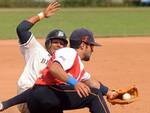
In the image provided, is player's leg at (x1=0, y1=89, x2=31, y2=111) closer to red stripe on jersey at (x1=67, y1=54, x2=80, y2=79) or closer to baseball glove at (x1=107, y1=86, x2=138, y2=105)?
red stripe on jersey at (x1=67, y1=54, x2=80, y2=79)

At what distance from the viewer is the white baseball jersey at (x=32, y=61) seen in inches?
258

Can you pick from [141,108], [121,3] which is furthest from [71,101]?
[121,3]

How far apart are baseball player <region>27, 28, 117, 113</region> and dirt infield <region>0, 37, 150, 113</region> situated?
9.93ft

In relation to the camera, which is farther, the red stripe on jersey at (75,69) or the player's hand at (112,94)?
the player's hand at (112,94)

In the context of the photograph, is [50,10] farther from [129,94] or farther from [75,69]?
[129,94]

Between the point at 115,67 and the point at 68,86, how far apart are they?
7426 mm

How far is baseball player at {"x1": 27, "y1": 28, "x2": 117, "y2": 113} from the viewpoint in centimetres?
511

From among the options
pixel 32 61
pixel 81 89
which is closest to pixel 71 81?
pixel 81 89

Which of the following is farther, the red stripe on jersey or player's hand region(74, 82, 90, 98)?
the red stripe on jersey

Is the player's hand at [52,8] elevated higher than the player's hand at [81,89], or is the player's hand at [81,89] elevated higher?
the player's hand at [52,8]

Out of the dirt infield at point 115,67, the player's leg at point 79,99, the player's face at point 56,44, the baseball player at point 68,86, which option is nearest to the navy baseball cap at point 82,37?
the baseball player at point 68,86

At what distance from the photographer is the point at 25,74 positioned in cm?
662

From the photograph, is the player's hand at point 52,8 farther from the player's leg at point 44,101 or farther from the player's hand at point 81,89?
the player's hand at point 81,89

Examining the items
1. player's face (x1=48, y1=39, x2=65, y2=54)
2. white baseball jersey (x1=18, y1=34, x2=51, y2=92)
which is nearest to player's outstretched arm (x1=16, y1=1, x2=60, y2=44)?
white baseball jersey (x1=18, y1=34, x2=51, y2=92)
